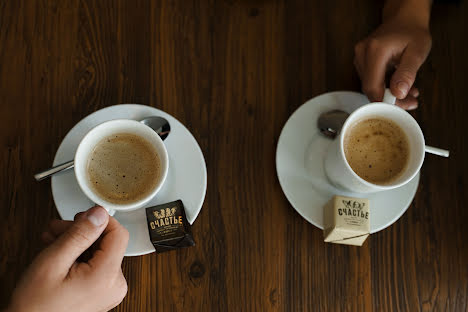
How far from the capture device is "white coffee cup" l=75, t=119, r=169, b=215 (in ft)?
2.92

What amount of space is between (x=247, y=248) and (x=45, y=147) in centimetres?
62

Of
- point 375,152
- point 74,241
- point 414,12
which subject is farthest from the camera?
point 414,12

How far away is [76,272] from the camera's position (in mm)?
809

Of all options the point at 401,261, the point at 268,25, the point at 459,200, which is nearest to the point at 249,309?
the point at 401,261

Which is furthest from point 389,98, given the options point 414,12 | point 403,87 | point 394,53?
point 414,12

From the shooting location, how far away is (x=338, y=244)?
109 cm

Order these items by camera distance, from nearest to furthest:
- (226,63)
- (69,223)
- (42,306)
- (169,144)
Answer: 1. (42,306)
2. (69,223)
3. (169,144)
4. (226,63)

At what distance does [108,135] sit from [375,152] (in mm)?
687

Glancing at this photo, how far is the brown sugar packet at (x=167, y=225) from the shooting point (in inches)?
38.1

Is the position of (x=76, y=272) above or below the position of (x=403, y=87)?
below

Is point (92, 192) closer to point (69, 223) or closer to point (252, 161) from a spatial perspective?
point (69, 223)

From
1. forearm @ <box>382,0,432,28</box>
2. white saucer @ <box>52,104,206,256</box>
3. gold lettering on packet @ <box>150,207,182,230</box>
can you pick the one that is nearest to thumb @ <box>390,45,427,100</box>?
forearm @ <box>382,0,432,28</box>

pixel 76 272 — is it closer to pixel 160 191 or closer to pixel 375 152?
pixel 160 191

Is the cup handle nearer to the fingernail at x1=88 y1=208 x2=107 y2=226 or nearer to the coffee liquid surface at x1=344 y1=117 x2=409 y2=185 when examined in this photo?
the coffee liquid surface at x1=344 y1=117 x2=409 y2=185
